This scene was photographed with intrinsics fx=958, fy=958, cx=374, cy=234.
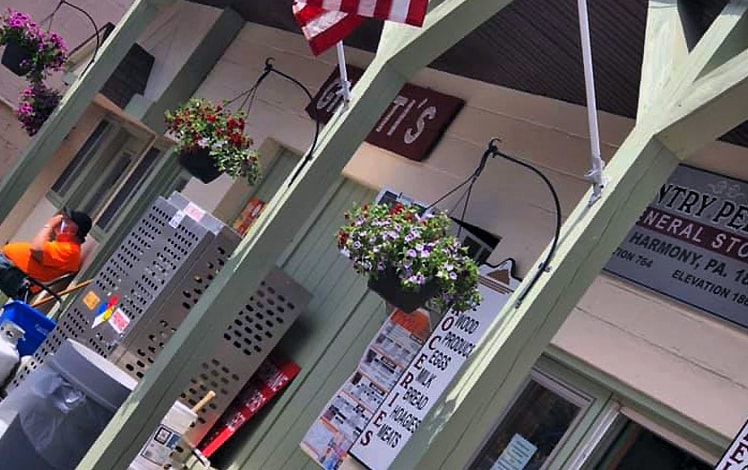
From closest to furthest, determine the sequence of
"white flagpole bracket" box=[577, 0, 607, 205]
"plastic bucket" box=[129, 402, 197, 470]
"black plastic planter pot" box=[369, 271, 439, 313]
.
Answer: "white flagpole bracket" box=[577, 0, 607, 205] < "black plastic planter pot" box=[369, 271, 439, 313] < "plastic bucket" box=[129, 402, 197, 470]

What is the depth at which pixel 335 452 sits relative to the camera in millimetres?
5578

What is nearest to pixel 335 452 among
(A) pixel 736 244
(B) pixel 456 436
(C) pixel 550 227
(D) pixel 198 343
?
(D) pixel 198 343

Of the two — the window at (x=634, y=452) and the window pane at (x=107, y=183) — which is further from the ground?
the window at (x=634, y=452)

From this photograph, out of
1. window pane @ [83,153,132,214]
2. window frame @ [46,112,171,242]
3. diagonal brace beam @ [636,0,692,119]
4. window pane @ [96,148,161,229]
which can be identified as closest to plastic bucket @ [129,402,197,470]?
diagonal brace beam @ [636,0,692,119]

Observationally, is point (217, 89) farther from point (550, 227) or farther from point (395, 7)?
point (395, 7)

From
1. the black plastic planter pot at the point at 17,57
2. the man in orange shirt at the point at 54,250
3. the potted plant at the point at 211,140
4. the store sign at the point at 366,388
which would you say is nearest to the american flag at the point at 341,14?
the store sign at the point at 366,388

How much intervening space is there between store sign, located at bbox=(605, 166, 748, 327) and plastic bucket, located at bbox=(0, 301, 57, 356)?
3.88 metres

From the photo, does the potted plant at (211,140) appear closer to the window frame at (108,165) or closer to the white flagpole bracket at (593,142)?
the window frame at (108,165)

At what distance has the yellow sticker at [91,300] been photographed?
20.5 feet

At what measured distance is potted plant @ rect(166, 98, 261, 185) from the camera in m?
6.38

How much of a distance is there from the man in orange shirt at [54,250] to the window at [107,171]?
2.49 feet

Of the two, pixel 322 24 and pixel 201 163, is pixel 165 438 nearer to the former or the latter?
pixel 201 163

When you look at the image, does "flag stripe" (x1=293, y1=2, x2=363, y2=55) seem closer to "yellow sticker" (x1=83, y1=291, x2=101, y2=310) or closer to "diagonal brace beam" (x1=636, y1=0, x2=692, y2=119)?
"diagonal brace beam" (x1=636, y1=0, x2=692, y2=119)

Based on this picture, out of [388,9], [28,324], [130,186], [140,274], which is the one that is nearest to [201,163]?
[140,274]
